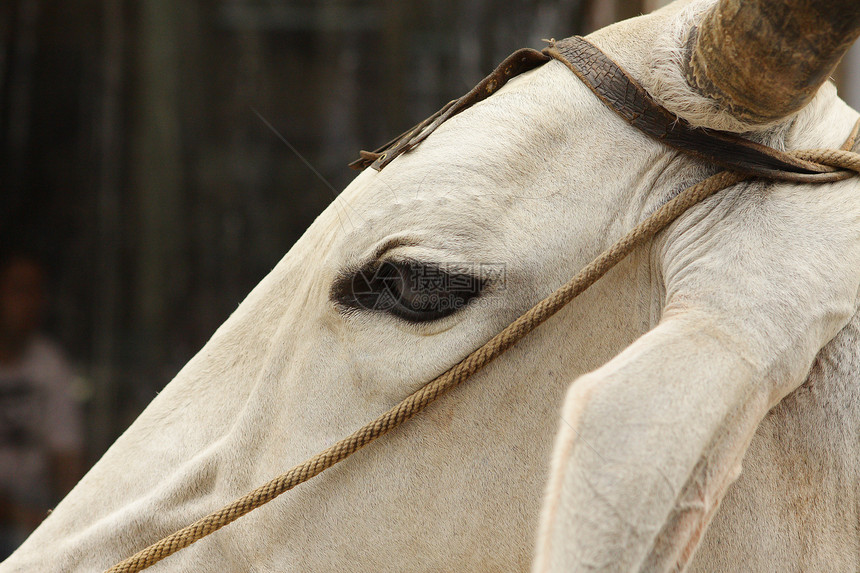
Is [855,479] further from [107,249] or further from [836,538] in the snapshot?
[107,249]

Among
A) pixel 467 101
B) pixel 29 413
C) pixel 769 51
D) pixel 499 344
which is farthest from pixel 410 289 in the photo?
pixel 29 413

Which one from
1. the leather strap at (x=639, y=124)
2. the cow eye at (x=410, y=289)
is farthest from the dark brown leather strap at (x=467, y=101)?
the cow eye at (x=410, y=289)

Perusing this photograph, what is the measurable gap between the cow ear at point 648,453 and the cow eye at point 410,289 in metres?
0.37

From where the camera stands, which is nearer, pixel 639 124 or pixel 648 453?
pixel 648 453

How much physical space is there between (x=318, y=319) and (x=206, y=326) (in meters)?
4.41

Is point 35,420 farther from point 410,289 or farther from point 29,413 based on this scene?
point 410,289

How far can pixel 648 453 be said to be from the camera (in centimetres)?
113

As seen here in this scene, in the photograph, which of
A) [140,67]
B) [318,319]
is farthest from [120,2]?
[318,319]

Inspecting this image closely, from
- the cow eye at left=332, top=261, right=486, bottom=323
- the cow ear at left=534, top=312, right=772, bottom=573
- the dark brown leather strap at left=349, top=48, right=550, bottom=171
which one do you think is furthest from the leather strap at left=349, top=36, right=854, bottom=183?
the cow ear at left=534, top=312, right=772, bottom=573

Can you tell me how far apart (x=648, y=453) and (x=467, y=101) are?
0.86 m

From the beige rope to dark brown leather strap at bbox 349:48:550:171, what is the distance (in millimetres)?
442

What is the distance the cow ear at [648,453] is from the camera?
1.11 m

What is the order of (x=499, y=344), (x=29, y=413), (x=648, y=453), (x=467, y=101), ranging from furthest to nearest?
(x=29, y=413) < (x=467, y=101) < (x=499, y=344) < (x=648, y=453)

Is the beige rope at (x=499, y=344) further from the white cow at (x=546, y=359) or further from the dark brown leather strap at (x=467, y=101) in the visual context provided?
the dark brown leather strap at (x=467, y=101)
